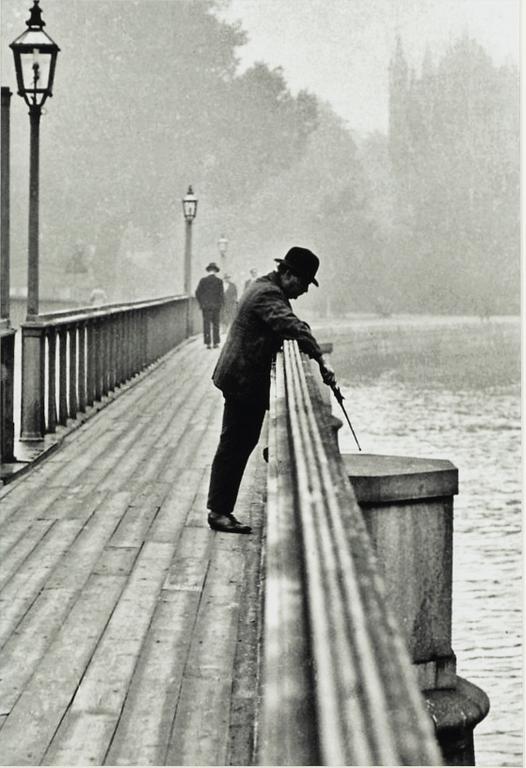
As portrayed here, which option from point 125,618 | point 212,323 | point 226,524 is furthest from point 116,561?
point 212,323

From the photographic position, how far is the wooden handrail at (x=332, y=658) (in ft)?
4.24

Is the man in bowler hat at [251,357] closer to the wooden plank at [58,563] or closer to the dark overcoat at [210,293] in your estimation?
the wooden plank at [58,563]

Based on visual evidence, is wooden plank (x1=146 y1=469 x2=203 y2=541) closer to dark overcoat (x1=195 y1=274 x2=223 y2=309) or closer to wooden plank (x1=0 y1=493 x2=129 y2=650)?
wooden plank (x1=0 y1=493 x2=129 y2=650)

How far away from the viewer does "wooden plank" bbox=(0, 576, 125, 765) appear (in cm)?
359

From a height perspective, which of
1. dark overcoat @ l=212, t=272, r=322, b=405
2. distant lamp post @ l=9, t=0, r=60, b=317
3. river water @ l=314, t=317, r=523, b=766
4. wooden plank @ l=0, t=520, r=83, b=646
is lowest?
river water @ l=314, t=317, r=523, b=766

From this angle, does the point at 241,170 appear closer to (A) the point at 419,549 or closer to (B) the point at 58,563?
(B) the point at 58,563

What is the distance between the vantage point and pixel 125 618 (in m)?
4.89

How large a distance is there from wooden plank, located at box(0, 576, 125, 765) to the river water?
7272 mm

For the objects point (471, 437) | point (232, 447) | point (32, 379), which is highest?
point (32, 379)

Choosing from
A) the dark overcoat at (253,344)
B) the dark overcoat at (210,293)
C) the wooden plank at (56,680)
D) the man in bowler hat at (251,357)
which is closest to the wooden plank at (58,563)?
the wooden plank at (56,680)

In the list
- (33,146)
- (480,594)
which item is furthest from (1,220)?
(480,594)

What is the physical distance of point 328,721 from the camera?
1317 mm

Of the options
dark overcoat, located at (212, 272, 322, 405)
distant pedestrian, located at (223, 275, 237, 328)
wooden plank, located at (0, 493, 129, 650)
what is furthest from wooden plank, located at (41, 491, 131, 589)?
distant pedestrian, located at (223, 275, 237, 328)

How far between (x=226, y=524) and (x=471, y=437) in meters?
24.4
